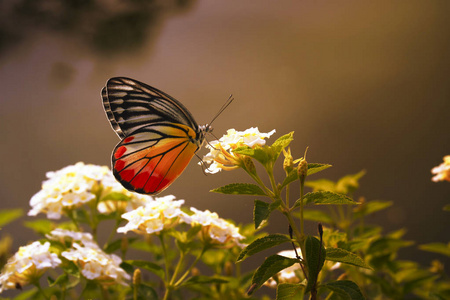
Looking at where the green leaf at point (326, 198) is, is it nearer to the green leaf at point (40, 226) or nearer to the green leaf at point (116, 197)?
the green leaf at point (116, 197)

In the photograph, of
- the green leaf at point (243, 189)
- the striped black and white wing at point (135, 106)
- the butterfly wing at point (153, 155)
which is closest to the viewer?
the green leaf at point (243, 189)

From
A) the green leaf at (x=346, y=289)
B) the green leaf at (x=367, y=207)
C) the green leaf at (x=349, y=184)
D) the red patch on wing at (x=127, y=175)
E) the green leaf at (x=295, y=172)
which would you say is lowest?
the green leaf at (x=346, y=289)

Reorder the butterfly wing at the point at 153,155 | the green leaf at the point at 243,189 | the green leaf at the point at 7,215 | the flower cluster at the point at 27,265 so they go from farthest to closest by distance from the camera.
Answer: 1. the butterfly wing at the point at 153,155
2. the green leaf at the point at 7,215
3. the flower cluster at the point at 27,265
4. the green leaf at the point at 243,189

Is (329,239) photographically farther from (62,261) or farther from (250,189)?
(62,261)

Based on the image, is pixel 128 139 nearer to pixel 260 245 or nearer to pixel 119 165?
pixel 119 165

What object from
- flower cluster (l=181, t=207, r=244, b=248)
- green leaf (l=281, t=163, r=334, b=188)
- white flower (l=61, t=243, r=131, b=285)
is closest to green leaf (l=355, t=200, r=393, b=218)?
flower cluster (l=181, t=207, r=244, b=248)

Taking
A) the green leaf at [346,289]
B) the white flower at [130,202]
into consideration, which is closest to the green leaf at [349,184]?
the white flower at [130,202]

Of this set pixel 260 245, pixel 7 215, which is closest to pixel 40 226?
pixel 7 215

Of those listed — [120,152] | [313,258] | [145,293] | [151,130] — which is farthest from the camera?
[151,130]
